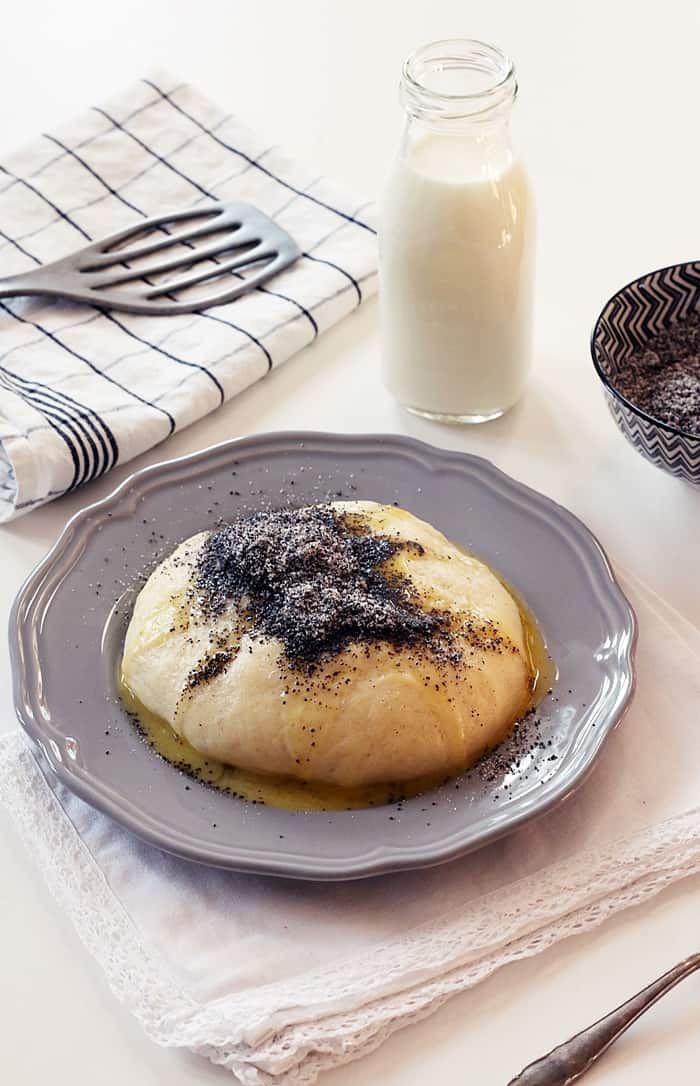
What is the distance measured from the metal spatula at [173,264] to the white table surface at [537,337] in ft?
0.53

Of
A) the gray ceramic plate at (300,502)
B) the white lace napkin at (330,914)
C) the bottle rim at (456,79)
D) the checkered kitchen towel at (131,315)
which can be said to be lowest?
the white lace napkin at (330,914)

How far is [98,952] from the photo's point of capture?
98 cm

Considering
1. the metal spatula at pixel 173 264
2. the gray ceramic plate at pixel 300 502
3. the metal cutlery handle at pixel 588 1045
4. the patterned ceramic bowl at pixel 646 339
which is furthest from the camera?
the metal spatula at pixel 173 264

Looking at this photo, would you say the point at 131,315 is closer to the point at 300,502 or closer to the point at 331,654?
the point at 300,502

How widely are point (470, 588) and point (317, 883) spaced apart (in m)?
0.33

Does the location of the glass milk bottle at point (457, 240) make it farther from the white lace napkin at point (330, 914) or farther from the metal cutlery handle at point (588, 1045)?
the metal cutlery handle at point (588, 1045)

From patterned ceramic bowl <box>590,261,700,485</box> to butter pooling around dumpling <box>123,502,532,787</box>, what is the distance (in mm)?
249

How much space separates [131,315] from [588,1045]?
3.71ft

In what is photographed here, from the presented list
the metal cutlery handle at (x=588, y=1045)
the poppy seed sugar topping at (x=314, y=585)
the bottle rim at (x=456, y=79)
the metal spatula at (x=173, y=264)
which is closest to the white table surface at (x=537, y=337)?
the metal cutlery handle at (x=588, y=1045)

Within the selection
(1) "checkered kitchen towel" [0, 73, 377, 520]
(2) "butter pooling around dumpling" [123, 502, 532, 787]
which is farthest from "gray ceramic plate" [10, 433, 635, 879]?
(1) "checkered kitchen towel" [0, 73, 377, 520]

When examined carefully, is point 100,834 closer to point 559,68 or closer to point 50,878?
point 50,878

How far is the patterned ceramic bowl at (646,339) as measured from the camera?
50.9 inches

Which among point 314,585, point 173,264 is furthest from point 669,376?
point 173,264

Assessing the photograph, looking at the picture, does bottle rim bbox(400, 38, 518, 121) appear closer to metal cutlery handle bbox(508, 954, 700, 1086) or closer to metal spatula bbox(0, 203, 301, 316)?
metal spatula bbox(0, 203, 301, 316)
